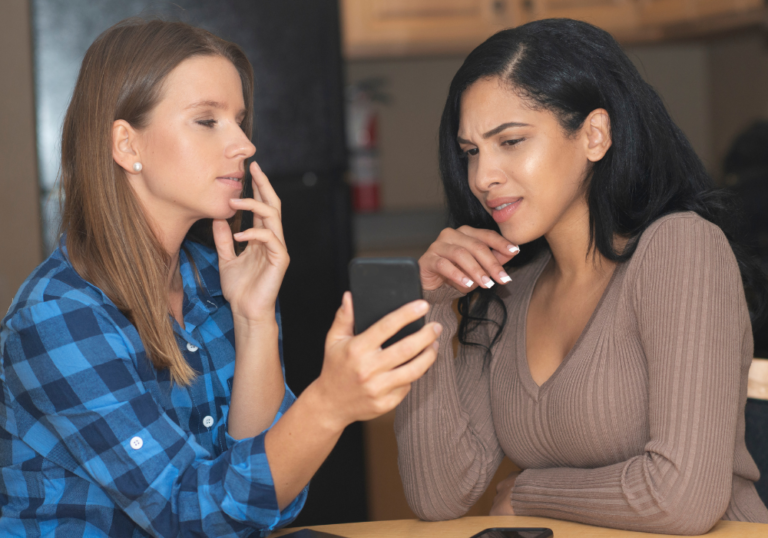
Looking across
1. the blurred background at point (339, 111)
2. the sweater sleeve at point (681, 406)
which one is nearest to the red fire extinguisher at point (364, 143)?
the blurred background at point (339, 111)

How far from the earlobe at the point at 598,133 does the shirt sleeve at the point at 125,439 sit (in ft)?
2.26

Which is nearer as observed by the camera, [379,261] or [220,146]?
[379,261]

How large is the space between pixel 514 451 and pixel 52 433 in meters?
0.71

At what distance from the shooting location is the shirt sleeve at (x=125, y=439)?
86cm

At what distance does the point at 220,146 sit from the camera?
1.08 metres

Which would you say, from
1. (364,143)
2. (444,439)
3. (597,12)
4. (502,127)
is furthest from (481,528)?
(597,12)

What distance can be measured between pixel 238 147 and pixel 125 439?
458 mm

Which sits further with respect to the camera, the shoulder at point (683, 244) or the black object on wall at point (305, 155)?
the black object on wall at point (305, 155)

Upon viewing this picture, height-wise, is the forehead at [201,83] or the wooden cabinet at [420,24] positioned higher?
the wooden cabinet at [420,24]

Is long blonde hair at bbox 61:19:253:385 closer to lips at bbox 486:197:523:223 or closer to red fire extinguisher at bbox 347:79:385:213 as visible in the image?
lips at bbox 486:197:523:223

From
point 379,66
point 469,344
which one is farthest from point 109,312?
point 379,66

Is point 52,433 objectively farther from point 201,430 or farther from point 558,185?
point 558,185

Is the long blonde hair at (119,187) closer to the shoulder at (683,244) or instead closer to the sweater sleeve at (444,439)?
the sweater sleeve at (444,439)

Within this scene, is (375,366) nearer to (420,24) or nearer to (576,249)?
(576,249)
